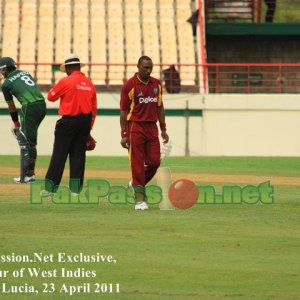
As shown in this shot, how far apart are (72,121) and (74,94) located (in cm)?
37

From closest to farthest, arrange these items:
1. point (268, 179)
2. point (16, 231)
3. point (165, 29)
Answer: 1. point (16, 231)
2. point (268, 179)
3. point (165, 29)

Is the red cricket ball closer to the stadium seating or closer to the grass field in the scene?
the grass field

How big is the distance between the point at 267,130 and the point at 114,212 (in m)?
19.5

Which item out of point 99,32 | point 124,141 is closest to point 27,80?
point 124,141

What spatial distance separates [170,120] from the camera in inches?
1393

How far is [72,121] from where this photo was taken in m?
18.3

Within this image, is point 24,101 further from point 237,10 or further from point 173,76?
point 237,10

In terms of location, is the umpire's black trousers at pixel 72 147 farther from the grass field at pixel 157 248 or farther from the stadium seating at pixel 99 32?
the stadium seating at pixel 99 32

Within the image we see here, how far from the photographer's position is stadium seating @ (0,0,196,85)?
39438mm

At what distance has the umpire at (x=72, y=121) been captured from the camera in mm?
18234

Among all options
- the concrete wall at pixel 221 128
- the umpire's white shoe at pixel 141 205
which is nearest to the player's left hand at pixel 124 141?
the umpire's white shoe at pixel 141 205

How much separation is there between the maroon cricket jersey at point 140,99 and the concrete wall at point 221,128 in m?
18.2

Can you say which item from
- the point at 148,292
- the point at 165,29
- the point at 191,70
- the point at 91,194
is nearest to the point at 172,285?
the point at 148,292

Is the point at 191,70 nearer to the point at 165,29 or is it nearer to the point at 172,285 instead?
the point at 165,29
